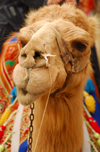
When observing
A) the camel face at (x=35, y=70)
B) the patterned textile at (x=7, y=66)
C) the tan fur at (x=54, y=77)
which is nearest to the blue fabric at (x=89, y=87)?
the tan fur at (x=54, y=77)

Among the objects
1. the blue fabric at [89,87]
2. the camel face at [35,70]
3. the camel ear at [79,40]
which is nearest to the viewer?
the camel face at [35,70]

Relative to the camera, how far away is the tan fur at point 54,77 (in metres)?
0.82

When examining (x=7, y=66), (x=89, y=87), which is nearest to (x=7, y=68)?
(x=7, y=66)

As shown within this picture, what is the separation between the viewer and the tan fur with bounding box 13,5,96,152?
0.82 metres

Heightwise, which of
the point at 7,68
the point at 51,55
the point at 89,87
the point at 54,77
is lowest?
the point at 89,87

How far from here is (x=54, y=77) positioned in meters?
0.89

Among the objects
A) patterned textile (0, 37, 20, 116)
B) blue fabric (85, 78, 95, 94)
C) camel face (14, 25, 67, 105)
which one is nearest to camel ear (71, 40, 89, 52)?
camel face (14, 25, 67, 105)

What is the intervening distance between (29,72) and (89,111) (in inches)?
44.2

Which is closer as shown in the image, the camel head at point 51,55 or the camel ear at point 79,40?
the camel head at point 51,55

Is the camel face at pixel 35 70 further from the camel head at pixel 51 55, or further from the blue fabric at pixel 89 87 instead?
the blue fabric at pixel 89 87

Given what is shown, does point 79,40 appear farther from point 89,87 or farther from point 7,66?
point 7,66

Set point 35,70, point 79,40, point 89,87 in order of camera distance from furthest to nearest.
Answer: point 89,87 → point 79,40 → point 35,70

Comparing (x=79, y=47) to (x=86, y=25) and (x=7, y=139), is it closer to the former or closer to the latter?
(x=86, y=25)

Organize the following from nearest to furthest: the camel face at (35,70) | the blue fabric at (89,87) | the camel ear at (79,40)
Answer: the camel face at (35,70)
the camel ear at (79,40)
the blue fabric at (89,87)
